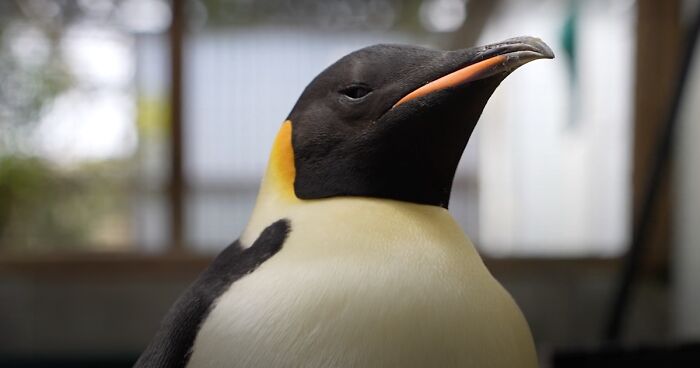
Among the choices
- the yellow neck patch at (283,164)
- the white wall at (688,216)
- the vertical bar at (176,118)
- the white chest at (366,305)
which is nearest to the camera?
the white chest at (366,305)

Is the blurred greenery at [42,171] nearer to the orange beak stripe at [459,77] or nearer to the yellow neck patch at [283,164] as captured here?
the yellow neck patch at [283,164]

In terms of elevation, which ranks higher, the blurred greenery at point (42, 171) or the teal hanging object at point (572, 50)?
the teal hanging object at point (572, 50)

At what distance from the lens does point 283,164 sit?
59cm

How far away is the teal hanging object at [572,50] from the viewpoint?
2.05 meters

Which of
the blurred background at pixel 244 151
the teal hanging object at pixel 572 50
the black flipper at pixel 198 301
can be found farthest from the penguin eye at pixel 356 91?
the teal hanging object at pixel 572 50

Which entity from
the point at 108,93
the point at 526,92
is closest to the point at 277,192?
the point at 526,92

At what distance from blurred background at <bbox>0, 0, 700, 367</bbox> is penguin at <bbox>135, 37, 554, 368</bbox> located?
4.83 ft

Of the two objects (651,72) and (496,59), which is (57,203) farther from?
(496,59)

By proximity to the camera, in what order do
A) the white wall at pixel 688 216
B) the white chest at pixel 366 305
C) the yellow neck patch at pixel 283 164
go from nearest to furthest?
the white chest at pixel 366 305
the yellow neck patch at pixel 283 164
the white wall at pixel 688 216

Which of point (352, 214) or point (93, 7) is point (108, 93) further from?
point (352, 214)

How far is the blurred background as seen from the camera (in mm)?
2057

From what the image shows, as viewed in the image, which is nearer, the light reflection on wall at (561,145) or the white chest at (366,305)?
the white chest at (366,305)

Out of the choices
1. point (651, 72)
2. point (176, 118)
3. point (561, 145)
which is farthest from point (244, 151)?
point (651, 72)

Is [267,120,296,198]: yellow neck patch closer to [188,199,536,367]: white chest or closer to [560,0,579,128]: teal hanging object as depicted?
[188,199,536,367]: white chest
